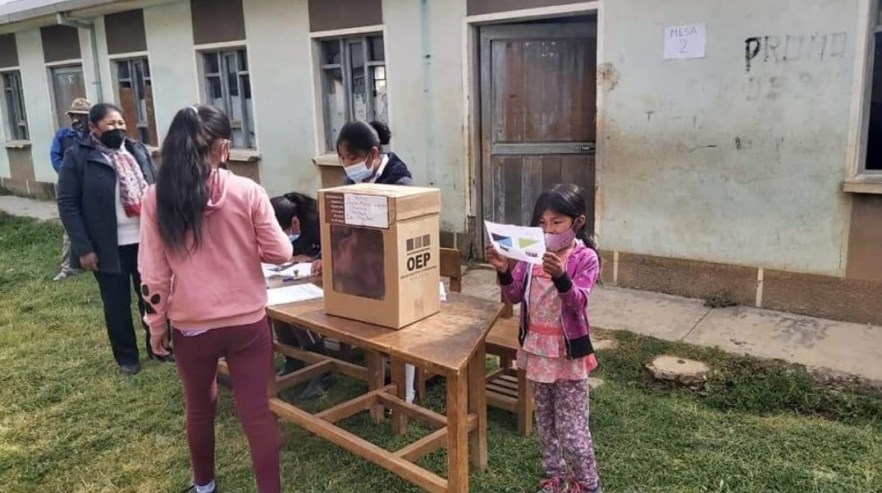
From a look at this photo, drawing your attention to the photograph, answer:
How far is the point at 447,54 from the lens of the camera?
6.19 m

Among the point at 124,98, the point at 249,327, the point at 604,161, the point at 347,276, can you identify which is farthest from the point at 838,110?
the point at 124,98

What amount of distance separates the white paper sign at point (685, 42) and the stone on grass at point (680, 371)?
223 centimetres

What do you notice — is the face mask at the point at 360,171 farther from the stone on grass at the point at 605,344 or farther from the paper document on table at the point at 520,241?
the stone on grass at the point at 605,344

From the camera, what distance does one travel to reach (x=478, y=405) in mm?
2936

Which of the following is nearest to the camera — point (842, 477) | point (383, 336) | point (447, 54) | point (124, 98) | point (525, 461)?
point (383, 336)

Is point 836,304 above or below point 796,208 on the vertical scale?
below

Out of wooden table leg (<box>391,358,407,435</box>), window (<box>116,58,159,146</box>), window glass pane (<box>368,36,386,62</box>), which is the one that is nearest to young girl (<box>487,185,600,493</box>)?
wooden table leg (<box>391,358,407,435</box>)

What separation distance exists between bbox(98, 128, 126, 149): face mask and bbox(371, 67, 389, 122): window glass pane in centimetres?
316

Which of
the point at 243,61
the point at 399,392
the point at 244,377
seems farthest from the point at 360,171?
the point at 243,61

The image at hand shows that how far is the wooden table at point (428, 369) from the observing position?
2.44 metres

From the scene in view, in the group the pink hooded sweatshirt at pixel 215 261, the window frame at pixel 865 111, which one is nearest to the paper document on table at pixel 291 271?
the pink hooded sweatshirt at pixel 215 261

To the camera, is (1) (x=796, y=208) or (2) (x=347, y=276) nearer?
(2) (x=347, y=276)

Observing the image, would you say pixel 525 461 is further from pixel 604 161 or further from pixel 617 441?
pixel 604 161

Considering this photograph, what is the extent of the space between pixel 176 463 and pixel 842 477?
2.91 m
